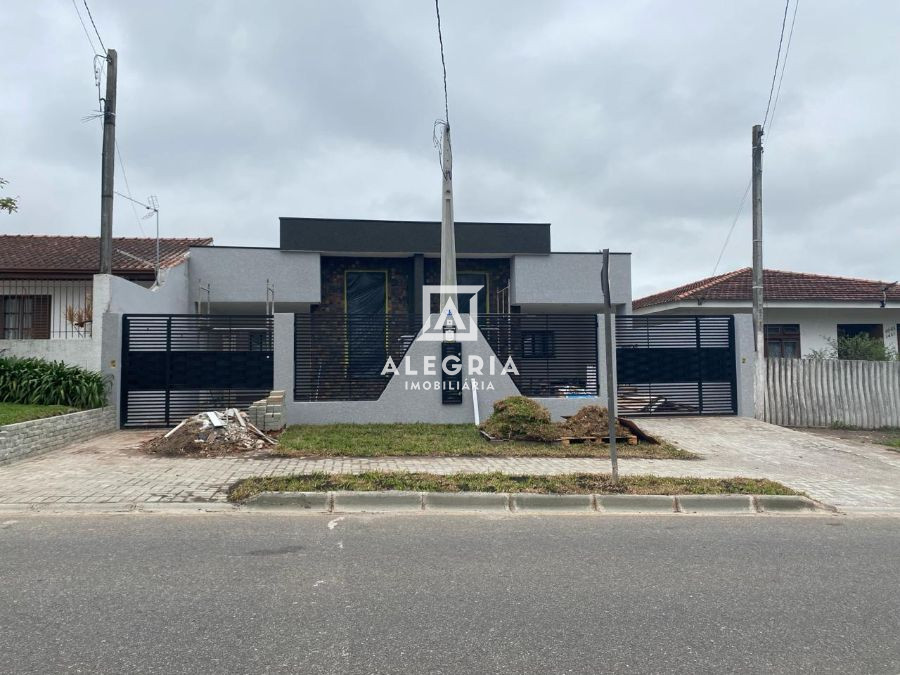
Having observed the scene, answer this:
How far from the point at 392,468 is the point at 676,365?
8.23m

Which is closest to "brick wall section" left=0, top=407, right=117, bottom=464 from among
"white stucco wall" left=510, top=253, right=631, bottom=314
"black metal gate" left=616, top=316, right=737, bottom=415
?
"black metal gate" left=616, top=316, right=737, bottom=415

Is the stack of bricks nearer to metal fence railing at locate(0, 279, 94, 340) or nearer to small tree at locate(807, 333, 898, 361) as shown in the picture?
metal fence railing at locate(0, 279, 94, 340)

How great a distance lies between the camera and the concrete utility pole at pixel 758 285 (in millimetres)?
A: 14227

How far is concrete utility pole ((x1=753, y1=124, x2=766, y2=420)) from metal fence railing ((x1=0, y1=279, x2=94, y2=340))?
635 inches

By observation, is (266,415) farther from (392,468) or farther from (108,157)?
(108,157)

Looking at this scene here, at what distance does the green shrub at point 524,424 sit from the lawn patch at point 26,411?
24.3ft

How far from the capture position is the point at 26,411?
388 inches

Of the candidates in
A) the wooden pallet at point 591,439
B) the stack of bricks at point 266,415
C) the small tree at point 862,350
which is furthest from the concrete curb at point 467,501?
the small tree at point 862,350

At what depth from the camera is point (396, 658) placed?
3.28m

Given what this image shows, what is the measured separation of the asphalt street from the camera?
10.8 ft

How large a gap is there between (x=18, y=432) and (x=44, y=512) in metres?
3.21

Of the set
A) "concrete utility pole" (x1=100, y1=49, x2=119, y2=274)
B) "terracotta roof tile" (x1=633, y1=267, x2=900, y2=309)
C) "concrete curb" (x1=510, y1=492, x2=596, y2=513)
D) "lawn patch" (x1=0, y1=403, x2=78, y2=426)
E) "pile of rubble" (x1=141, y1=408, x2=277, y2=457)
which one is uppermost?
"concrete utility pole" (x1=100, y1=49, x2=119, y2=274)

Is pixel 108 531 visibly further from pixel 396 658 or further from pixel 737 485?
pixel 737 485

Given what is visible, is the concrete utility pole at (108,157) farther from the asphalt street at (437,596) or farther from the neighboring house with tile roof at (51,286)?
the asphalt street at (437,596)
